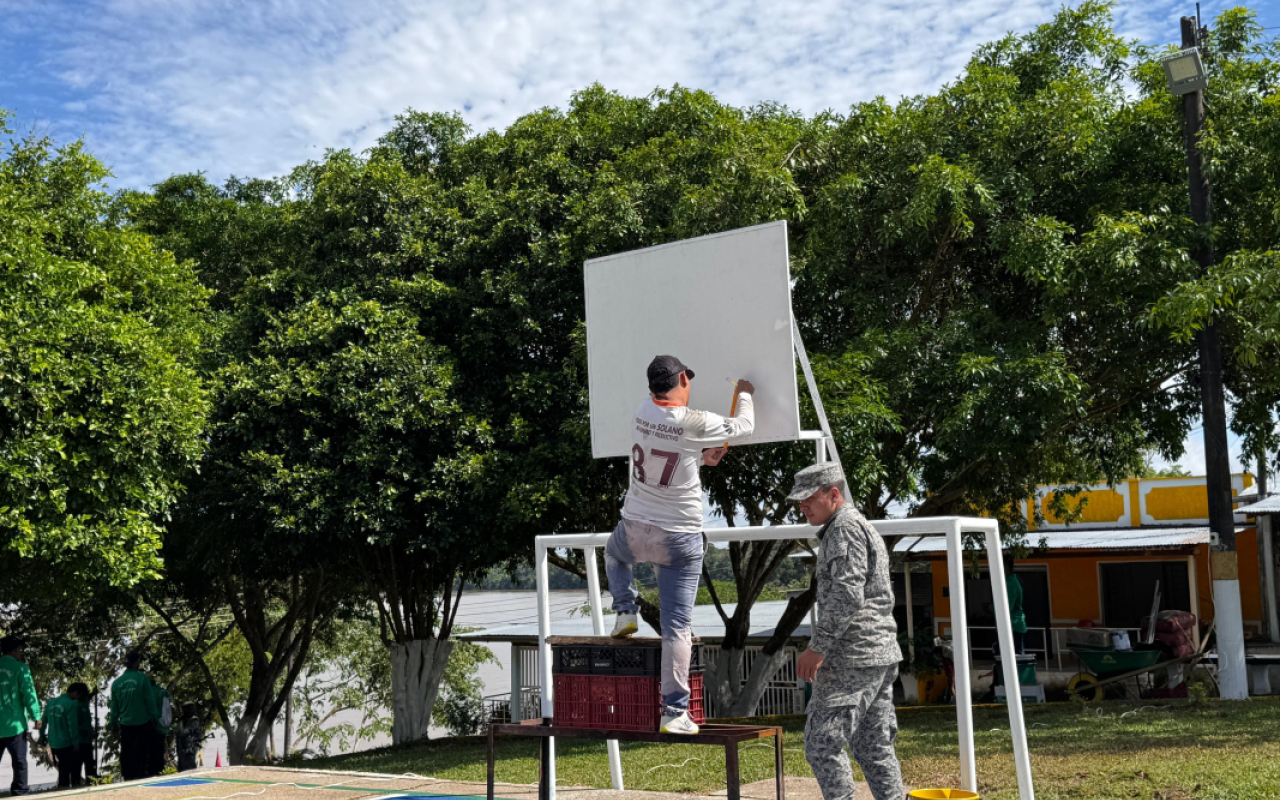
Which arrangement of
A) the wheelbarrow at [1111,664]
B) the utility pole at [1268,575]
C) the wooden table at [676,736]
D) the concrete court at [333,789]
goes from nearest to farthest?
the wooden table at [676,736] → the concrete court at [333,789] → the wheelbarrow at [1111,664] → the utility pole at [1268,575]

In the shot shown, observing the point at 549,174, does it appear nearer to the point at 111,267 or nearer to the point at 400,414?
the point at 400,414

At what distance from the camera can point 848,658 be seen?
191 inches

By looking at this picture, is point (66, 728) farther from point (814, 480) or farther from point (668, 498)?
point (814, 480)

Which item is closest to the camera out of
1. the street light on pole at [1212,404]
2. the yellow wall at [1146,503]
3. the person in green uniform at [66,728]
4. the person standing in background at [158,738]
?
the street light on pole at [1212,404]

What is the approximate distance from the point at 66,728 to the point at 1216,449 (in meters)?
14.1

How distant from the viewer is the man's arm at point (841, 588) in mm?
4848

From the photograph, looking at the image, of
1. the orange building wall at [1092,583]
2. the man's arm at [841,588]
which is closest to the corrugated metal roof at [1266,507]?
the orange building wall at [1092,583]

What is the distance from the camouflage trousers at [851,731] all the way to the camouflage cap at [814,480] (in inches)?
31.0

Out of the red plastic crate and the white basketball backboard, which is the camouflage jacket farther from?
the white basketball backboard

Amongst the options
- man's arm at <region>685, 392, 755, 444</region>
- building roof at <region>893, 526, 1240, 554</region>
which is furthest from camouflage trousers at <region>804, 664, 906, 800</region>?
building roof at <region>893, 526, 1240, 554</region>

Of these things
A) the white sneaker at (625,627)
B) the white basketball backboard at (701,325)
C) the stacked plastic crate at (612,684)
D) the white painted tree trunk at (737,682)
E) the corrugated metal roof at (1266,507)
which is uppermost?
the white basketball backboard at (701,325)

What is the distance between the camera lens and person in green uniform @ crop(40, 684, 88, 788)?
44.9 ft

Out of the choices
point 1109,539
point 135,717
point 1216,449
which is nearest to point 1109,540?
point 1109,539

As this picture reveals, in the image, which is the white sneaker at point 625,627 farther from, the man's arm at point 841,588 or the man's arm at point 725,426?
the man's arm at point 841,588
